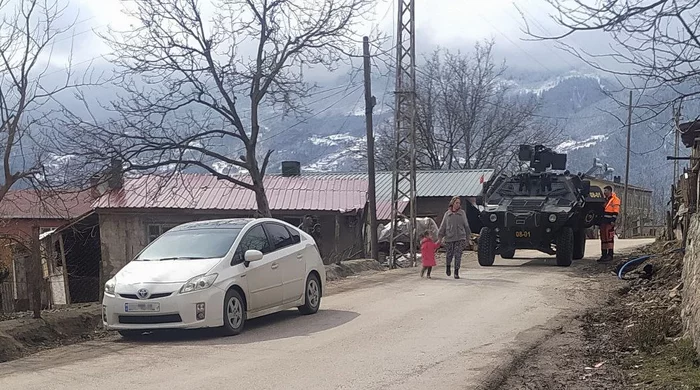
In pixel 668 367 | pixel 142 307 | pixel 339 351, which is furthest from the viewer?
pixel 142 307

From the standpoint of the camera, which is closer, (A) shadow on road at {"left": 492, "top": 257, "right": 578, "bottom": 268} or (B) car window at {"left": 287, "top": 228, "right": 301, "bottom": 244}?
(B) car window at {"left": 287, "top": 228, "right": 301, "bottom": 244}

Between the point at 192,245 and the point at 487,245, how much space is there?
11.1 m

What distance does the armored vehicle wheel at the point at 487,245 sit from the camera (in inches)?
830

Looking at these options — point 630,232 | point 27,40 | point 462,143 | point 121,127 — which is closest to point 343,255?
point 121,127

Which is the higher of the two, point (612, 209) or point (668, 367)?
point (612, 209)

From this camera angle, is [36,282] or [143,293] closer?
[143,293]

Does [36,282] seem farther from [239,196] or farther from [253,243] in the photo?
[239,196]

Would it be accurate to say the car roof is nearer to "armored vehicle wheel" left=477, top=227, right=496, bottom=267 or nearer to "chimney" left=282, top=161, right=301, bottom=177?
"armored vehicle wheel" left=477, top=227, right=496, bottom=267

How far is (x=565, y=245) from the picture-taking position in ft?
66.7

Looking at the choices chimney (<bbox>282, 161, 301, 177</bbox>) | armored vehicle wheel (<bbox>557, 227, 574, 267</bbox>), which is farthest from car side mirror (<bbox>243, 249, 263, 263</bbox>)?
chimney (<bbox>282, 161, 301, 177</bbox>)

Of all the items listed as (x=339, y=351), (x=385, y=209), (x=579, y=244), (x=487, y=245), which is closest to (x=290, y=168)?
(x=385, y=209)

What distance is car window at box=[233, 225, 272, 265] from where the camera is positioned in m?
11.5

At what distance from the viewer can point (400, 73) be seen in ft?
76.1

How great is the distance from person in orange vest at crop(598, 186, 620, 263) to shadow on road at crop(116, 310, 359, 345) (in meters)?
11.0
